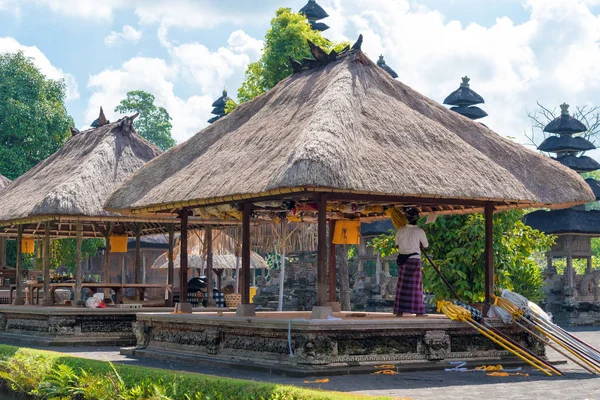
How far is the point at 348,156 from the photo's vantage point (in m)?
11.3

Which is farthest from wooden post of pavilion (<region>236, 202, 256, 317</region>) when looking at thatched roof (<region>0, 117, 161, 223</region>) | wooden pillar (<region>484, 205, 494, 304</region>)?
thatched roof (<region>0, 117, 161, 223</region>)

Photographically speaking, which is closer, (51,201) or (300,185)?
(300,185)

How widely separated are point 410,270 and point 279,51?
15141 millimetres

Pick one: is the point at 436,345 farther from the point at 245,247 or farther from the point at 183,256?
the point at 183,256

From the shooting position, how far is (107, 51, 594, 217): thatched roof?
11.3m

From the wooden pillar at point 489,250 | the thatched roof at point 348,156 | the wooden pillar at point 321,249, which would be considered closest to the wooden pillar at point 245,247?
the thatched roof at point 348,156

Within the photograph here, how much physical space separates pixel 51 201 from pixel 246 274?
5637 mm

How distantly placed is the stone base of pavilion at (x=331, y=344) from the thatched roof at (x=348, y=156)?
1645 mm

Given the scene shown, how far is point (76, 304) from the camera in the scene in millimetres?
17562

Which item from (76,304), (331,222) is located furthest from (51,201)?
(331,222)

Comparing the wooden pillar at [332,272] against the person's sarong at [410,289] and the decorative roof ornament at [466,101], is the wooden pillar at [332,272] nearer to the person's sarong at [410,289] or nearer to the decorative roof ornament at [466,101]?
the person's sarong at [410,289]

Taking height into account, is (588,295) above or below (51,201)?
below

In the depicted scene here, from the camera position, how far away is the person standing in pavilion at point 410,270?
13.1 m

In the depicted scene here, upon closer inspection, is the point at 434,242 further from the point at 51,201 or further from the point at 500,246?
the point at 51,201
